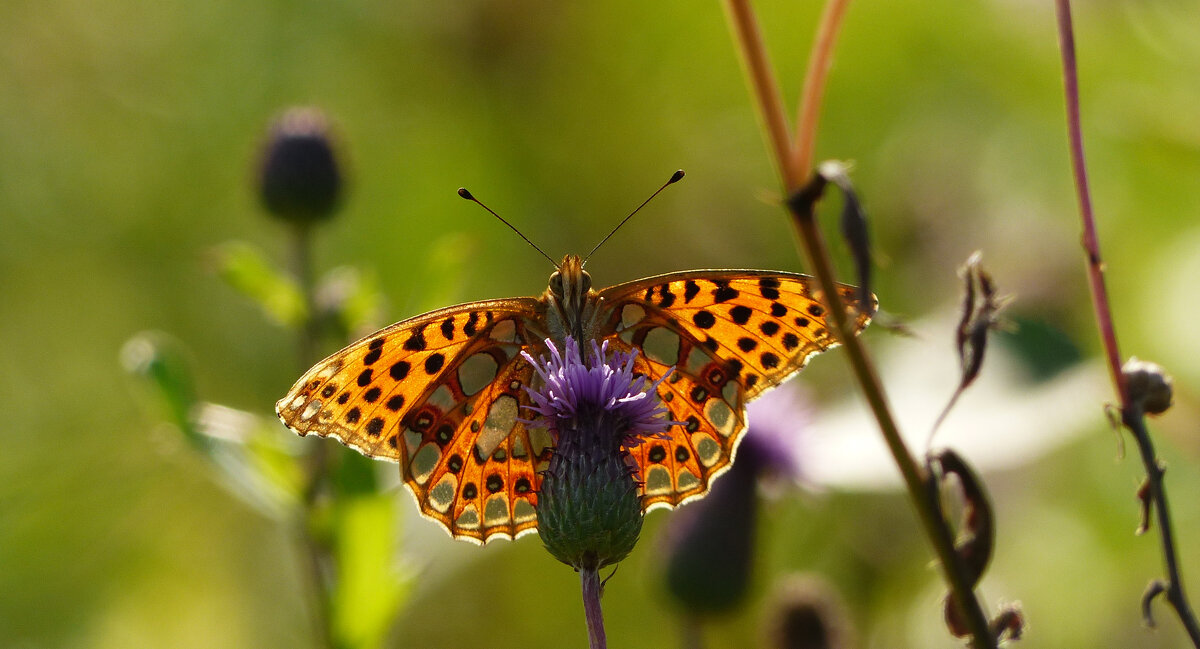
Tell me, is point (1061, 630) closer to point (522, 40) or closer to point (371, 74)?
point (522, 40)

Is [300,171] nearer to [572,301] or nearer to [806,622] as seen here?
[572,301]

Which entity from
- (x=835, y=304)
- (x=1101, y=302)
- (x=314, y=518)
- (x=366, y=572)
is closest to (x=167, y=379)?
(x=314, y=518)

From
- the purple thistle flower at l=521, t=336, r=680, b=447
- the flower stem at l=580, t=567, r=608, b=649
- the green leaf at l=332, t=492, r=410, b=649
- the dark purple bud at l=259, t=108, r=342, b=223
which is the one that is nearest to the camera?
the flower stem at l=580, t=567, r=608, b=649

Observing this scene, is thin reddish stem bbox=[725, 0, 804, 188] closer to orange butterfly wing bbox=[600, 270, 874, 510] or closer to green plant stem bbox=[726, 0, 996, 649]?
green plant stem bbox=[726, 0, 996, 649]

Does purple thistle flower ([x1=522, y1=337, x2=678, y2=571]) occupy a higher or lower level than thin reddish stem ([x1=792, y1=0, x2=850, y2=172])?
lower

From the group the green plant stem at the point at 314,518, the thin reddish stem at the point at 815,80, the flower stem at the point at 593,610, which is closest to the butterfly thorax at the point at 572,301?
the flower stem at the point at 593,610

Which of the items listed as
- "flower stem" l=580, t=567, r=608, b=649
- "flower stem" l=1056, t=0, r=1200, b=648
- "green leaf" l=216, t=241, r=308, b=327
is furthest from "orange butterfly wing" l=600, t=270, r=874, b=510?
"green leaf" l=216, t=241, r=308, b=327

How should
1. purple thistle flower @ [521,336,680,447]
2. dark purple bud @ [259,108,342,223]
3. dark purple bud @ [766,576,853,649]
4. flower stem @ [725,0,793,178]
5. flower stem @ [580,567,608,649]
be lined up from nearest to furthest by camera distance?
flower stem @ [725,0,793,178], flower stem @ [580,567,608,649], purple thistle flower @ [521,336,680,447], dark purple bud @ [766,576,853,649], dark purple bud @ [259,108,342,223]
